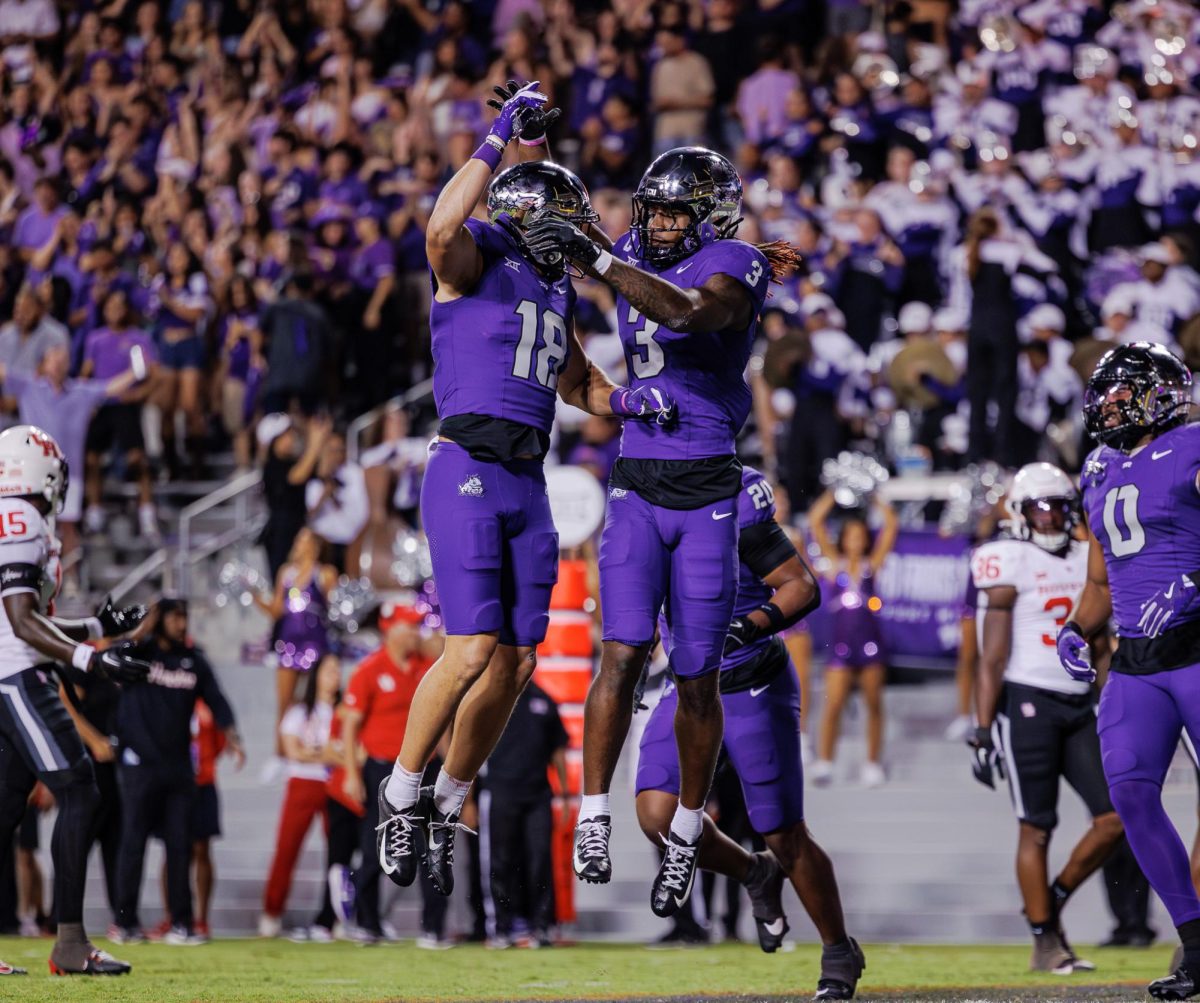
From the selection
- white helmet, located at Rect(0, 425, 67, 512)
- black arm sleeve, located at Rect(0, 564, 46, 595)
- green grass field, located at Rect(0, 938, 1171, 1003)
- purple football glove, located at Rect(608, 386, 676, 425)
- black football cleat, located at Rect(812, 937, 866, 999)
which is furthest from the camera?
white helmet, located at Rect(0, 425, 67, 512)

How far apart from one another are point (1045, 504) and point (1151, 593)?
2.46 m

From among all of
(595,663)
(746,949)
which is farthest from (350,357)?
(746,949)

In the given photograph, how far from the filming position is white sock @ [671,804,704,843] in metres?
7.33

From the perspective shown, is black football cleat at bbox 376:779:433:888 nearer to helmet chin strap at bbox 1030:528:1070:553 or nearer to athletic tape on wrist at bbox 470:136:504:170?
athletic tape on wrist at bbox 470:136:504:170

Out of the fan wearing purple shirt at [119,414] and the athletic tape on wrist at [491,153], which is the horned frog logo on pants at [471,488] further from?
the fan wearing purple shirt at [119,414]

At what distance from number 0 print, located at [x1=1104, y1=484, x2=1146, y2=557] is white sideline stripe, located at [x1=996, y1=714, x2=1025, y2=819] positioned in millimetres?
2504

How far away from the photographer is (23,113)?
2144 cm

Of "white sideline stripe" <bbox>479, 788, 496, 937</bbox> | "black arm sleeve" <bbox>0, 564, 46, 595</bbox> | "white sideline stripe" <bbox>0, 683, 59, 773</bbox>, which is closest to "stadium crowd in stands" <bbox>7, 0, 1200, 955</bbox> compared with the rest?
"white sideline stripe" <bbox>479, 788, 496, 937</bbox>

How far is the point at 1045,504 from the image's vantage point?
9.89 metres

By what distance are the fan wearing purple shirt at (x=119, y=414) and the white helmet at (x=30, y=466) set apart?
27.0 ft

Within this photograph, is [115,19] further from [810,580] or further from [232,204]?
[810,580]

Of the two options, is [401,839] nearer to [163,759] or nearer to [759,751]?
[759,751]

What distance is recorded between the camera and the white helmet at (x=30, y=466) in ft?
28.8

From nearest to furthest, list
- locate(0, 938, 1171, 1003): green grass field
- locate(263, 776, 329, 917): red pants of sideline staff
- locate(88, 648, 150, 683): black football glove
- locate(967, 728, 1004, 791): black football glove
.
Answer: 1. locate(0, 938, 1171, 1003): green grass field
2. locate(88, 648, 150, 683): black football glove
3. locate(967, 728, 1004, 791): black football glove
4. locate(263, 776, 329, 917): red pants of sideline staff
